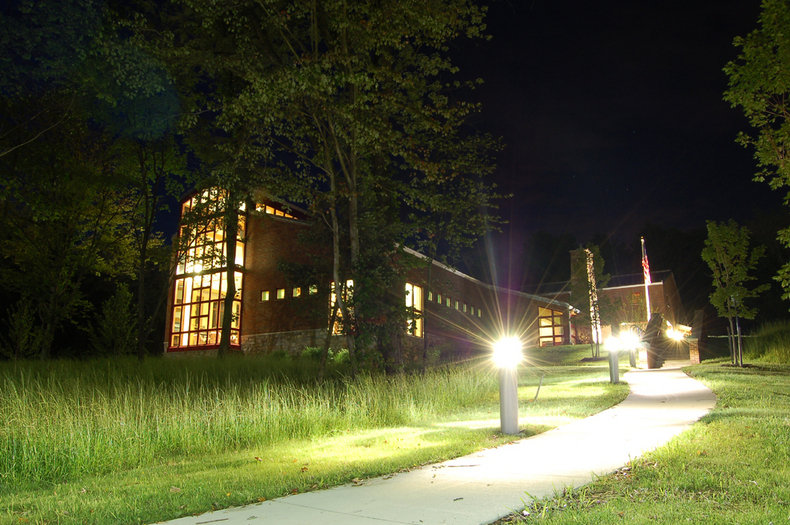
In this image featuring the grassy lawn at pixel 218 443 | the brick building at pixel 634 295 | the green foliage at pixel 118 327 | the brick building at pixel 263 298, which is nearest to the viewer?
the grassy lawn at pixel 218 443

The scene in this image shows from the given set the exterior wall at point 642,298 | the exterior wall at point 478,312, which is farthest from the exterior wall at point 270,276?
the exterior wall at point 642,298

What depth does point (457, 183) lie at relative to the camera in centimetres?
1706

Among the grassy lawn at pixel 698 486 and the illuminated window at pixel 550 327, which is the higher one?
the illuminated window at pixel 550 327

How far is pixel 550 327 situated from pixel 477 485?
38.1 m

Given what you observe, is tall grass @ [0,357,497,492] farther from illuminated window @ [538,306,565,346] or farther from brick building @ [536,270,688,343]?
illuminated window @ [538,306,565,346]

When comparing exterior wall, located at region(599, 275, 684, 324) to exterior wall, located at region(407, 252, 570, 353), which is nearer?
exterior wall, located at region(407, 252, 570, 353)

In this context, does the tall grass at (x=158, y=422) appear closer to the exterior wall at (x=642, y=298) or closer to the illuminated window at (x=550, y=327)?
the exterior wall at (x=642, y=298)

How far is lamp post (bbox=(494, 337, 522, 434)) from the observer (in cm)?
721

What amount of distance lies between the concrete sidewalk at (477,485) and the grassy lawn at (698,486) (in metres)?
0.26

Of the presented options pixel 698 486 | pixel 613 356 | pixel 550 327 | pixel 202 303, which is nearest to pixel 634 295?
pixel 550 327

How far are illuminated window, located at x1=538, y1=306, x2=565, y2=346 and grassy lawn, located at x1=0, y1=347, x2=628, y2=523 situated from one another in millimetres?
29064

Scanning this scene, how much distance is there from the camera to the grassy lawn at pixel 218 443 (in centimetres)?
477

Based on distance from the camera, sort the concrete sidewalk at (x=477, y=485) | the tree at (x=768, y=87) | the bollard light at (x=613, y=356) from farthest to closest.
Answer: the bollard light at (x=613, y=356)
the tree at (x=768, y=87)
the concrete sidewalk at (x=477, y=485)

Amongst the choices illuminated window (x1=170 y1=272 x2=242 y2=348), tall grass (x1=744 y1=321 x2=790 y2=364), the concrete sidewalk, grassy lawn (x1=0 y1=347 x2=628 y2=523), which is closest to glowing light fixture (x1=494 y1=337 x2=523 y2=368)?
grassy lawn (x1=0 y1=347 x2=628 y2=523)
